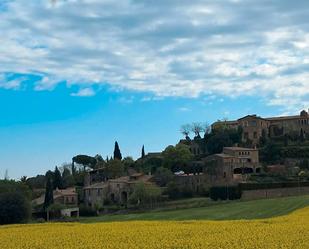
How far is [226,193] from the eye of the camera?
86812 mm

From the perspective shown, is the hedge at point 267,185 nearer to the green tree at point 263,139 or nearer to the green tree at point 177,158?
the green tree at point 177,158

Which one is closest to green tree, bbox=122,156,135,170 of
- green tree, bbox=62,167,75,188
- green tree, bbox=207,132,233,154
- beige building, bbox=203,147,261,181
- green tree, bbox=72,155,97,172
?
green tree, bbox=62,167,75,188

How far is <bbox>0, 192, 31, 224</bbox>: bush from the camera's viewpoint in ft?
217

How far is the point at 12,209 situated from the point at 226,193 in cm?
3356

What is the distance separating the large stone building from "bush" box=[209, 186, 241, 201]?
55844 millimetres

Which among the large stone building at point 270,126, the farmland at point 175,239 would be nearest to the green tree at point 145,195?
the large stone building at point 270,126

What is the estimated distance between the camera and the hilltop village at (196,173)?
9188 cm

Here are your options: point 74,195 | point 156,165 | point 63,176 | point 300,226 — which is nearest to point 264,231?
point 300,226

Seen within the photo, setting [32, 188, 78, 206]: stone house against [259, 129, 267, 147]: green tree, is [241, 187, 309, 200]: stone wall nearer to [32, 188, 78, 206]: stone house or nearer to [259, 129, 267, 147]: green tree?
[32, 188, 78, 206]: stone house

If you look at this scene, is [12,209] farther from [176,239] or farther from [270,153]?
[270,153]

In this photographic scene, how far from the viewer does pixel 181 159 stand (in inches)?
5000

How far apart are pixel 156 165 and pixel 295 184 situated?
47975mm

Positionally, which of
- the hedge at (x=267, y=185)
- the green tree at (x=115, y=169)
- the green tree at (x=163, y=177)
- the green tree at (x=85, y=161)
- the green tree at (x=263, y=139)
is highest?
the green tree at (x=263, y=139)

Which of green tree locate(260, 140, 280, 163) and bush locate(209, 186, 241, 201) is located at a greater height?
green tree locate(260, 140, 280, 163)
